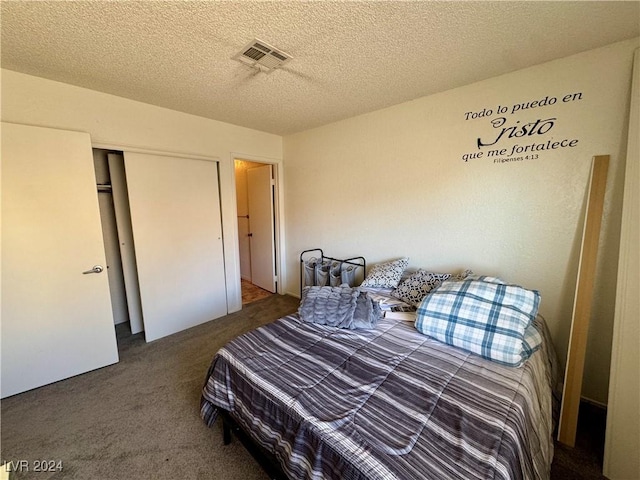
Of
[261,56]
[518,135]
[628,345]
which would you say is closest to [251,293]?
[261,56]

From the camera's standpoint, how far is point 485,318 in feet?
4.84

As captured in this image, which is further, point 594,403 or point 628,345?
point 594,403

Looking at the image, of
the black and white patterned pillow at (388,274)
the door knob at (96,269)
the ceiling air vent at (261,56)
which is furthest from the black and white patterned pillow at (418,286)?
the door knob at (96,269)

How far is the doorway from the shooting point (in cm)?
390

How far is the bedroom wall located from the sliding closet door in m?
1.78

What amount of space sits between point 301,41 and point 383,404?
2026mm

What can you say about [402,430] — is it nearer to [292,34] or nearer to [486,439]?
[486,439]

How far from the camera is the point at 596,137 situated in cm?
167

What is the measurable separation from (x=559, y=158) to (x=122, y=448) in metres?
3.44

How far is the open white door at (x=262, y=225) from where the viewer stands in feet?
12.8

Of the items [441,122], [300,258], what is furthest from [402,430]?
[300,258]

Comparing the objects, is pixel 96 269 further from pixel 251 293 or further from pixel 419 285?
pixel 419 285

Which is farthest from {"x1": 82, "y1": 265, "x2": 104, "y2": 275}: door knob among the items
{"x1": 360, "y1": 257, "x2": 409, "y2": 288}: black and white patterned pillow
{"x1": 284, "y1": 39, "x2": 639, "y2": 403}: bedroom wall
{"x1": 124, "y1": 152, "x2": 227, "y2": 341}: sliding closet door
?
{"x1": 284, "y1": 39, "x2": 639, "y2": 403}: bedroom wall

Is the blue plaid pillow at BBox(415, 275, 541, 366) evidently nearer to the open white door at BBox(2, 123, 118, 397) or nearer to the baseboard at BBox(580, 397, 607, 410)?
the baseboard at BBox(580, 397, 607, 410)
